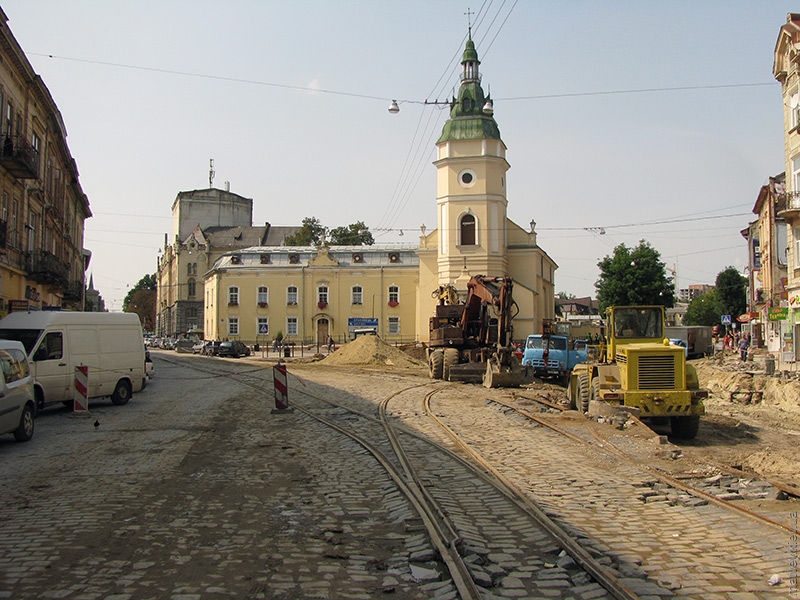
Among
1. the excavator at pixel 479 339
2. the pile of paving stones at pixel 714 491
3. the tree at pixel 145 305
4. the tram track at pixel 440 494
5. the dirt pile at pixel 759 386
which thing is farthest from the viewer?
the tree at pixel 145 305

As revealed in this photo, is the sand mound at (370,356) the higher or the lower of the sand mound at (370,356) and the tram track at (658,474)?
the higher

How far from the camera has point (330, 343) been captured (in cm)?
5941

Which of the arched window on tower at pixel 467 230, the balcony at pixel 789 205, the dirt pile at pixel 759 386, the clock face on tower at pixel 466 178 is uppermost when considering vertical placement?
the clock face on tower at pixel 466 178

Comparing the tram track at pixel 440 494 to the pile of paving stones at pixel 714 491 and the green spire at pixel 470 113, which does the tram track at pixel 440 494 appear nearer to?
the pile of paving stones at pixel 714 491

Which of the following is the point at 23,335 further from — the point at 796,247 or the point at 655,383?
the point at 796,247

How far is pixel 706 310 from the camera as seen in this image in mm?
93750

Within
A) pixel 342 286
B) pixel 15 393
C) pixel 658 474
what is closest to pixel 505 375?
pixel 658 474

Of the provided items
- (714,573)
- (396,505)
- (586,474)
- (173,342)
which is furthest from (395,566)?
(173,342)

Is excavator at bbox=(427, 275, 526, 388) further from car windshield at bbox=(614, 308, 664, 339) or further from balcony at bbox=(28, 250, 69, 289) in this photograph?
balcony at bbox=(28, 250, 69, 289)

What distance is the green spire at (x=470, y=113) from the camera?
54.4 meters

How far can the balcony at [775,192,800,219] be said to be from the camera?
29062 mm

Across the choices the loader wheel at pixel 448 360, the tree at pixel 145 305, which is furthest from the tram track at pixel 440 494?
the tree at pixel 145 305

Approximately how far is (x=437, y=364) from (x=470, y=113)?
106 ft

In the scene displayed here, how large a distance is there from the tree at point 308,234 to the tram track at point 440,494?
71531 millimetres
